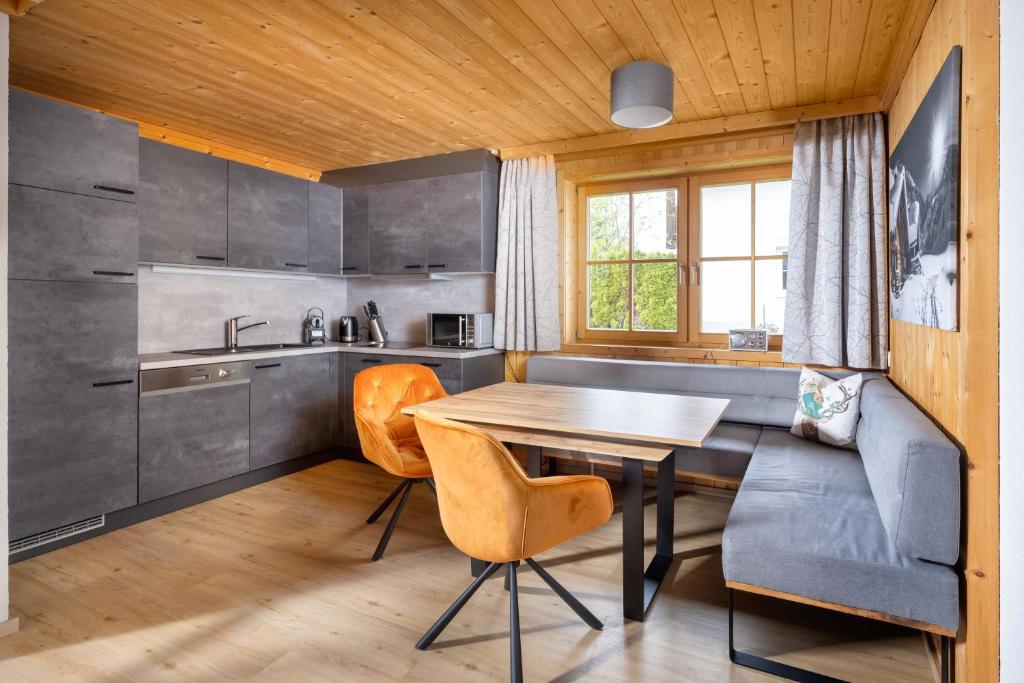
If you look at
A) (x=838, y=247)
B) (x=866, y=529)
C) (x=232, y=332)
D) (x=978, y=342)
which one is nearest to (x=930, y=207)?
(x=978, y=342)

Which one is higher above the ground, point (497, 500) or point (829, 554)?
point (497, 500)

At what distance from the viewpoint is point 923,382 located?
7.68ft

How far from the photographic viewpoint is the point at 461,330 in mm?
4340

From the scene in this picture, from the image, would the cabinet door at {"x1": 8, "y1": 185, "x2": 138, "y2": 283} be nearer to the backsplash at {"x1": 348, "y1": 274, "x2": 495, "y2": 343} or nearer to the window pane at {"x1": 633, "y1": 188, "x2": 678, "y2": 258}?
the backsplash at {"x1": 348, "y1": 274, "x2": 495, "y2": 343}

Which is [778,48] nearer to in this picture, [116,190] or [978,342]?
[978,342]

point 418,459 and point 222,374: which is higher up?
point 222,374

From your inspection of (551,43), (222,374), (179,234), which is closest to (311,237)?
(179,234)

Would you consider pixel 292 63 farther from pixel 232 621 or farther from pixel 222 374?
pixel 232 621

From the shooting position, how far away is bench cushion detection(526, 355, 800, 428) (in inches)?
134

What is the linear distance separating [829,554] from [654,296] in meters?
2.53

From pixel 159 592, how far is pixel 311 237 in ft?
9.32

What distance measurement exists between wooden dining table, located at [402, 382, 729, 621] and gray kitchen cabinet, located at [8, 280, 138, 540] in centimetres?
165

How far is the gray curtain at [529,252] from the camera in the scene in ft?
13.7

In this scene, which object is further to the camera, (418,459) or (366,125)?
(366,125)
